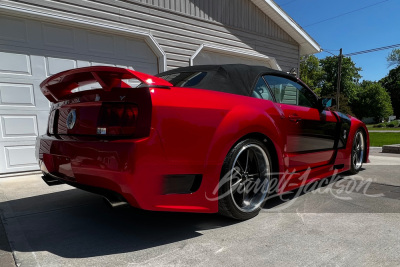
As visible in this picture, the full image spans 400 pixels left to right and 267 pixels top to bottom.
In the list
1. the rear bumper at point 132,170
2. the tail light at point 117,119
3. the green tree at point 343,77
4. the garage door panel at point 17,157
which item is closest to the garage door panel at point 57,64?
the garage door panel at point 17,157

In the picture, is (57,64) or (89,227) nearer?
(89,227)

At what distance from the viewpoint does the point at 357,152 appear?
4.13 meters

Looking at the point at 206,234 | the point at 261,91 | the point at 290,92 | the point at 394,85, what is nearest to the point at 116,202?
the point at 206,234

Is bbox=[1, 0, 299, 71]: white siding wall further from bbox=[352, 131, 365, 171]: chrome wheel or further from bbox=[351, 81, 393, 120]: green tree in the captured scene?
bbox=[351, 81, 393, 120]: green tree

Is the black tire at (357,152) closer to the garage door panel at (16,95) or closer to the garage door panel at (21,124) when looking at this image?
the garage door panel at (21,124)

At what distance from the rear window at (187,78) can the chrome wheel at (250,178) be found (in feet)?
2.32

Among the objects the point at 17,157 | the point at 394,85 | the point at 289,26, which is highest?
the point at 394,85

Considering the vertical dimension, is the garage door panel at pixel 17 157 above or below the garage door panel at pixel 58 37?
below

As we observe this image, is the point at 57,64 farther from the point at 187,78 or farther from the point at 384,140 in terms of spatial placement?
the point at 384,140

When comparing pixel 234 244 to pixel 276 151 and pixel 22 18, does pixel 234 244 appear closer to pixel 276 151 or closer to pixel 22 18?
pixel 276 151

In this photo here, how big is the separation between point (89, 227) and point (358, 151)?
3.88 meters

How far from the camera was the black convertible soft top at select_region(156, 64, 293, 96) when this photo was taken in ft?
7.66

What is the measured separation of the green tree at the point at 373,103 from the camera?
5077cm

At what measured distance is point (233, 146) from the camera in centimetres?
218
